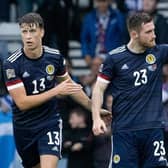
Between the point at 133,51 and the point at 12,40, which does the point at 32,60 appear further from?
the point at 12,40

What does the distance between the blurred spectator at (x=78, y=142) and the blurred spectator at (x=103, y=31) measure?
1.32 meters

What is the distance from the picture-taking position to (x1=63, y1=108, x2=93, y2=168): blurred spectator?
39.9ft

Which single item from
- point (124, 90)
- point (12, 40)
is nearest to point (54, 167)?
point (124, 90)

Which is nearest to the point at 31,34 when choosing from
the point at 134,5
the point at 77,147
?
the point at 77,147

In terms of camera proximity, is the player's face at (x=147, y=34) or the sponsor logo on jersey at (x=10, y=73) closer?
the player's face at (x=147, y=34)

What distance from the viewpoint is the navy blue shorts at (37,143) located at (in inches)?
384

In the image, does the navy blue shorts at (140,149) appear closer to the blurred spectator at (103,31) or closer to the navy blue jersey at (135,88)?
the navy blue jersey at (135,88)

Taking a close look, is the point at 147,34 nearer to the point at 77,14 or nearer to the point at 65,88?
the point at 65,88

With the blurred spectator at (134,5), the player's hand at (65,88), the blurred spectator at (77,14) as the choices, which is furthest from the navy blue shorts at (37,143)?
the blurred spectator at (77,14)

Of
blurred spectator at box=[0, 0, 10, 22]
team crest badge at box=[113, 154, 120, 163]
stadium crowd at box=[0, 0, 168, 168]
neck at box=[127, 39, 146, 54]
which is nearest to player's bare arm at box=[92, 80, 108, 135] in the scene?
team crest badge at box=[113, 154, 120, 163]

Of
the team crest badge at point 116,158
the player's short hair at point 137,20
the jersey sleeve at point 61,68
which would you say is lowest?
the team crest badge at point 116,158

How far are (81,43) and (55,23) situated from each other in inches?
20.0

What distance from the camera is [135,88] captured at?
964 cm

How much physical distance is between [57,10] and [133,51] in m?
4.54
